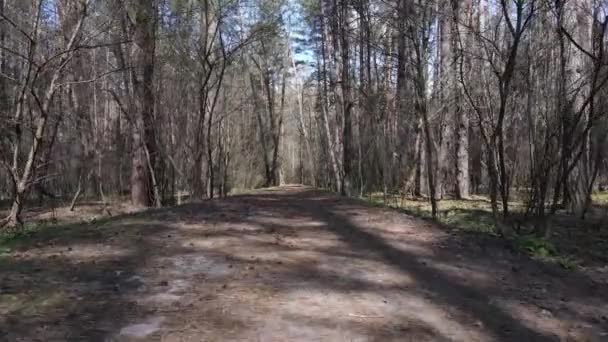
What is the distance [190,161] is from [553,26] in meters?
10.9

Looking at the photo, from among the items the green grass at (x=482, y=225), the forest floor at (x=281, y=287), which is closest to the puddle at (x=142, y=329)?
the forest floor at (x=281, y=287)

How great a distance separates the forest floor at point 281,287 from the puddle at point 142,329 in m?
0.01

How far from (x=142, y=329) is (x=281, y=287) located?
1311 mm

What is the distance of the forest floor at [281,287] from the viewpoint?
359cm

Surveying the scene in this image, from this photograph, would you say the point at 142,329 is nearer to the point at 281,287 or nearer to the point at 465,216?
the point at 281,287

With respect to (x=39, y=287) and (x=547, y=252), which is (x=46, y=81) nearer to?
(x=39, y=287)

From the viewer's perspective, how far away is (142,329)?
136 inches

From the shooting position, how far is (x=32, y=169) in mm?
8688

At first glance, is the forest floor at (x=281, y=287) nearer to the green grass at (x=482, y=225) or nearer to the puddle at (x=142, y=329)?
the puddle at (x=142, y=329)

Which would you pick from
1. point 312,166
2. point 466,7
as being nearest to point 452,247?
point 466,7

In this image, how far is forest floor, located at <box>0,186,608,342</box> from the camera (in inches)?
141

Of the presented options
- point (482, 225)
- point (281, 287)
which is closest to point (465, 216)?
point (482, 225)

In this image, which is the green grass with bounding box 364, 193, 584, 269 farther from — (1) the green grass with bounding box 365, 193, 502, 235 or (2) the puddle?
(2) the puddle

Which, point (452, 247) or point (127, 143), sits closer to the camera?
point (452, 247)
